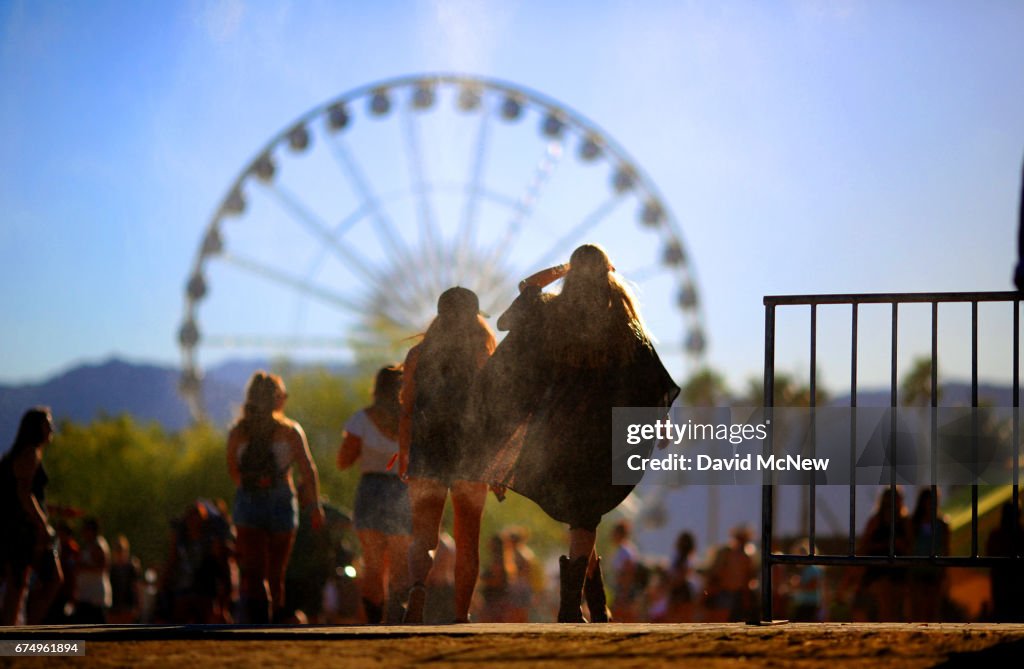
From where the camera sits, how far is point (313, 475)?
296 inches

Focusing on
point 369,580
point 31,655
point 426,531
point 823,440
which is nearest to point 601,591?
point 426,531

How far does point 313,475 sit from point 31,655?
333 cm

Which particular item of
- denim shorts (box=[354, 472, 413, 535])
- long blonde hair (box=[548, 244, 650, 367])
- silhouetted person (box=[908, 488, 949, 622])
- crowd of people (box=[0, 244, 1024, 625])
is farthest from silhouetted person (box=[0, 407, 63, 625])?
silhouetted person (box=[908, 488, 949, 622])

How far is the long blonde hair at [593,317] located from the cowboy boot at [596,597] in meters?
0.81

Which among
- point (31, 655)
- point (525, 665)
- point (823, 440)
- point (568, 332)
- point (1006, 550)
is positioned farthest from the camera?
point (1006, 550)

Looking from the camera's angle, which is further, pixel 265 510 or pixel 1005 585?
pixel 1005 585

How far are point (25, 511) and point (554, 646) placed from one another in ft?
13.7

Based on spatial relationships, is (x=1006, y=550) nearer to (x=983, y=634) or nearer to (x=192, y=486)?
(x=983, y=634)

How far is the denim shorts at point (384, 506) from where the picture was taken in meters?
6.95

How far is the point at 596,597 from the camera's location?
5871 millimetres

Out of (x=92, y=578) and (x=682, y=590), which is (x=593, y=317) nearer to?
(x=682, y=590)

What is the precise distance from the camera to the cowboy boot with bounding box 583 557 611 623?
5855mm

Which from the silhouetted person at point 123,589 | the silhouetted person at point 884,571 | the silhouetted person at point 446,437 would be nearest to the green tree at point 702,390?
the silhouetted person at point 123,589

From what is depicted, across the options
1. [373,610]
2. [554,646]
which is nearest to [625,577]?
[373,610]
